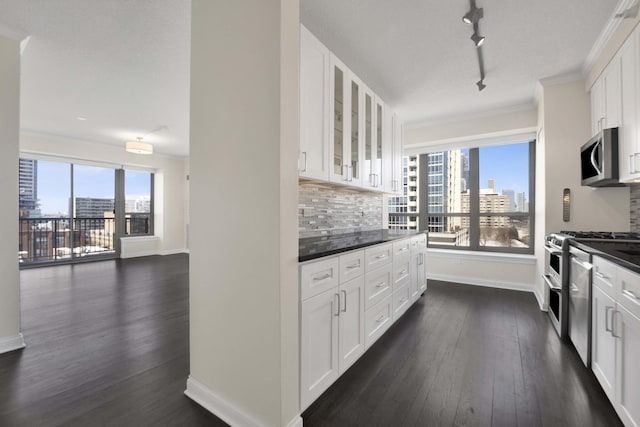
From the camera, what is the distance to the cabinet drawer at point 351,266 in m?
1.82

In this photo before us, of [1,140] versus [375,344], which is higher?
[1,140]

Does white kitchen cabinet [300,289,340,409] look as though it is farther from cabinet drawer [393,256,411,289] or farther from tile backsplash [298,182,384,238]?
cabinet drawer [393,256,411,289]

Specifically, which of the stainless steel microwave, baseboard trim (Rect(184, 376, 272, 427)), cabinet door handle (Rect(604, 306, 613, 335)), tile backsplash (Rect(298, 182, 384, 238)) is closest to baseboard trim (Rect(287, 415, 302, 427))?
baseboard trim (Rect(184, 376, 272, 427))

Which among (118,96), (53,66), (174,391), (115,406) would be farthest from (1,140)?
(174,391)

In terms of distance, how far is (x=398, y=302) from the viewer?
9.29ft

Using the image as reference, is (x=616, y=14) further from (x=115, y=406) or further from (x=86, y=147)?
(x=86, y=147)

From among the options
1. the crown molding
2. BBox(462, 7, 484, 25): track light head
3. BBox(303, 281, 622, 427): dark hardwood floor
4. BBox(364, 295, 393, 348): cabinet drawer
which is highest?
the crown molding

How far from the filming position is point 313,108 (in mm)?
2162

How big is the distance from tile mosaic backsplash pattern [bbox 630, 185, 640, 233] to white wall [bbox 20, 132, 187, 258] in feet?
28.2

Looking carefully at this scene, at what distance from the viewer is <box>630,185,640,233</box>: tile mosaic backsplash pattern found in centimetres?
274

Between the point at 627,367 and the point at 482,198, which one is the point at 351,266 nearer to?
the point at 627,367

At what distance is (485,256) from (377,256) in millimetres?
2888

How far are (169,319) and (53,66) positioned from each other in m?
2.94

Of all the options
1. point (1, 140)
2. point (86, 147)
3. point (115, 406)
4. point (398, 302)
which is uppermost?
point (86, 147)
